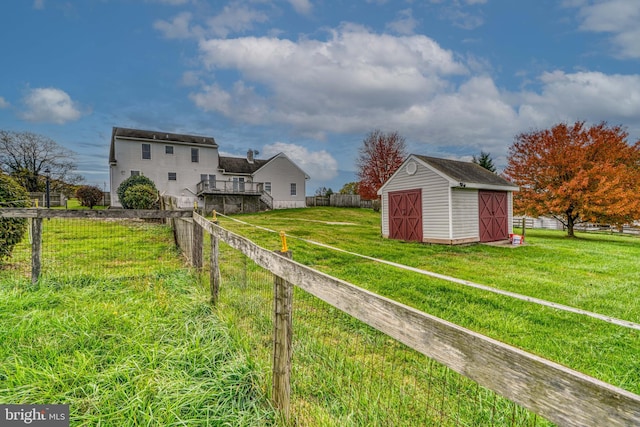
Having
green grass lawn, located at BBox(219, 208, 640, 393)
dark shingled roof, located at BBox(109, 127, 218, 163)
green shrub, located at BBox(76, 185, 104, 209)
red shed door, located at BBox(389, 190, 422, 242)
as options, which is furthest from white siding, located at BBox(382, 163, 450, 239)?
green shrub, located at BBox(76, 185, 104, 209)

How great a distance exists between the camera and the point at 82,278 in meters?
4.99

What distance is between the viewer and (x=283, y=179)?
103 ft

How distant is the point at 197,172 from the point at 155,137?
171 inches

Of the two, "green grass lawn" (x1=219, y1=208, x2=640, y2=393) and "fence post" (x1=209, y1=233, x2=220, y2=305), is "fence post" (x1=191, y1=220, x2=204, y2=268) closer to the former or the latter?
"fence post" (x1=209, y1=233, x2=220, y2=305)

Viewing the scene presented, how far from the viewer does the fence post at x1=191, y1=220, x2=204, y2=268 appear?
5125 mm

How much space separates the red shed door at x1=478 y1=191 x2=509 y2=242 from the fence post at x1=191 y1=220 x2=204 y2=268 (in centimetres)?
1173

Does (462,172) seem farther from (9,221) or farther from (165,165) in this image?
(165,165)

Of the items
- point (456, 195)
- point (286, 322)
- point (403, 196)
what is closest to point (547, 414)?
point (286, 322)

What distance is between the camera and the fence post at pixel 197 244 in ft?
16.8

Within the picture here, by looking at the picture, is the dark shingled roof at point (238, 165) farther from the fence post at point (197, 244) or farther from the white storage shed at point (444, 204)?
the fence post at point (197, 244)

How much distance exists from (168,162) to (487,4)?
25070 millimetres

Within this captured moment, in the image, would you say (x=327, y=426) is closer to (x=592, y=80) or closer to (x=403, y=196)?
(x=403, y=196)

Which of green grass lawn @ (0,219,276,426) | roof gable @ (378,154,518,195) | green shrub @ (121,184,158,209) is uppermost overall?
roof gable @ (378,154,518,195)

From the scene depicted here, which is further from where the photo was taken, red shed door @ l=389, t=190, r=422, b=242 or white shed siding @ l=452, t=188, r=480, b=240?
red shed door @ l=389, t=190, r=422, b=242
